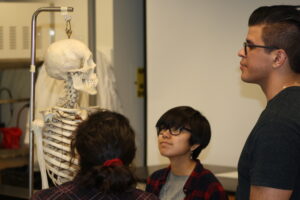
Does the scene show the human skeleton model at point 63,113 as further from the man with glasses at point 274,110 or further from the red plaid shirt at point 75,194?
the man with glasses at point 274,110

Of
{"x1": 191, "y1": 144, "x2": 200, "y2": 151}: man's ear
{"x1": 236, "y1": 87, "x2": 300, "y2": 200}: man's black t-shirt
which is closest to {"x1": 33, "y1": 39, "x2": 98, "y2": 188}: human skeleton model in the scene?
{"x1": 191, "y1": 144, "x2": 200, "y2": 151}: man's ear

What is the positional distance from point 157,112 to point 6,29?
1214 millimetres

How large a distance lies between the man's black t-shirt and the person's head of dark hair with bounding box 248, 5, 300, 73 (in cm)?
14

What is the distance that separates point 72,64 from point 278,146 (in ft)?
4.34

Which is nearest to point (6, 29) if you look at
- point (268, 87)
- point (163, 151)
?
point (163, 151)

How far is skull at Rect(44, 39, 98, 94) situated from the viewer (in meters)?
2.67

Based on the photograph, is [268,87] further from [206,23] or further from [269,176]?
[206,23]

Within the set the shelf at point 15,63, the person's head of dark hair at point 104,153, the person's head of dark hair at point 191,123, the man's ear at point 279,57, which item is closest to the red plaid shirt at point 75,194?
the person's head of dark hair at point 104,153

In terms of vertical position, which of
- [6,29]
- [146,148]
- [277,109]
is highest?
[6,29]

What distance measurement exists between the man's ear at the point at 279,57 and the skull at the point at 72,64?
3.66 feet

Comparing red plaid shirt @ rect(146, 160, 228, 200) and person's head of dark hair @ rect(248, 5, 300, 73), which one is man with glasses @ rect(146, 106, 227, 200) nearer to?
red plaid shirt @ rect(146, 160, 228, 200)

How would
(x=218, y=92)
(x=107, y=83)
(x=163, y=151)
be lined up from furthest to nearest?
(x=107, y=83)
(x=218, y=92)
(x=163, y=151)

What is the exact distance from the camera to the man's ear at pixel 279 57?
5.83 ft

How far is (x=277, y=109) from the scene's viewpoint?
5.46ft
